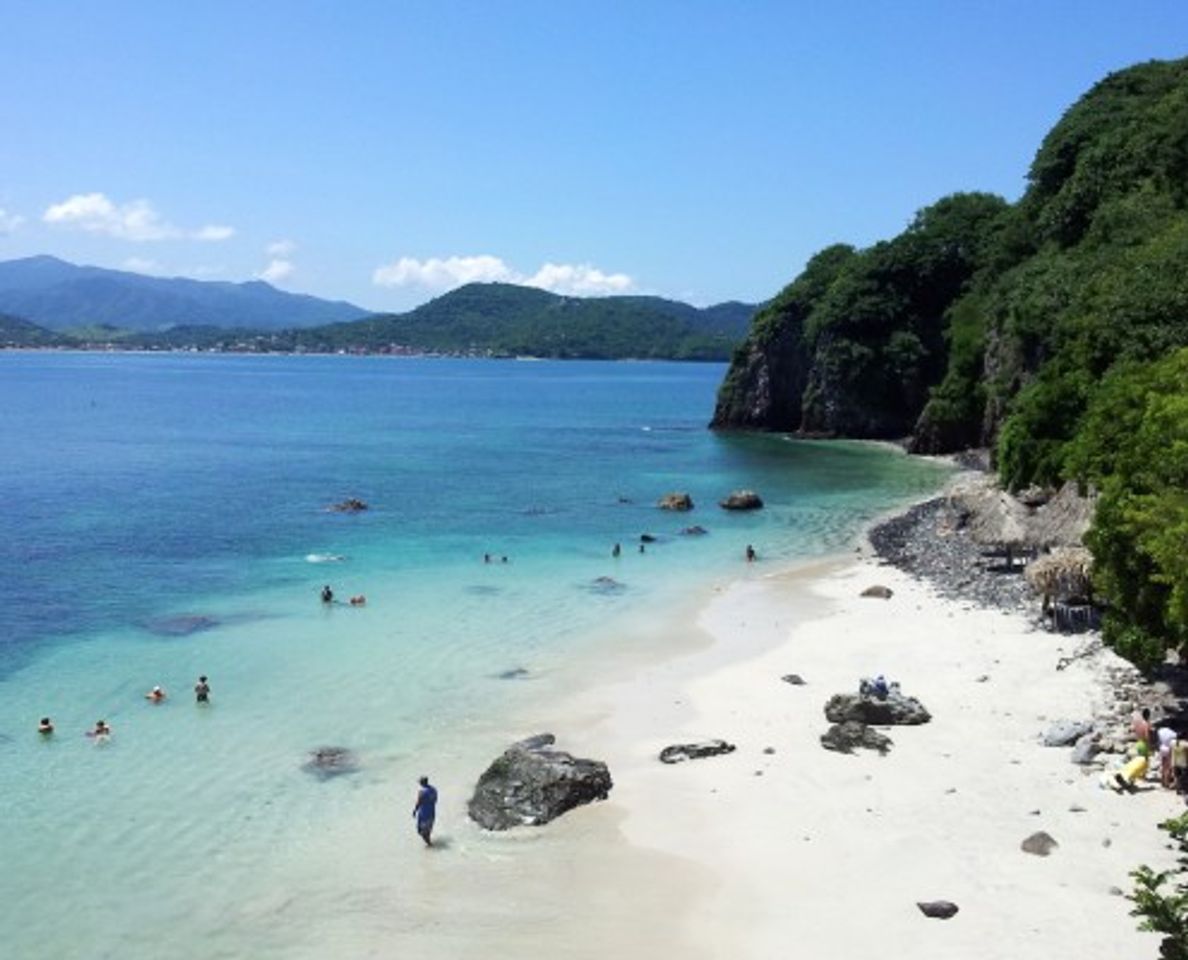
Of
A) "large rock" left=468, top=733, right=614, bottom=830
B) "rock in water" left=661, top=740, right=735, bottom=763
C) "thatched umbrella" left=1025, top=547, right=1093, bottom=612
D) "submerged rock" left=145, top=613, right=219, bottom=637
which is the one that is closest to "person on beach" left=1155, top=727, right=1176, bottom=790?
"rock in water" left=661, top=740, right=735, bottom=763

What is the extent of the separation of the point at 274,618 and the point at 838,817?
24.2m

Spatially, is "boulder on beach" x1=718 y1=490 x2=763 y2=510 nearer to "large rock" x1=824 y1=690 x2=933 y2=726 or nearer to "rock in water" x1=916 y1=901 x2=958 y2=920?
"large rock" x1=824 y1=690 x2=933 y2=726

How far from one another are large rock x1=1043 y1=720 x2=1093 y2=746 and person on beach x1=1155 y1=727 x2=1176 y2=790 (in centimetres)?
281

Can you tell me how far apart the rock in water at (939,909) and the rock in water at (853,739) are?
7099 mm

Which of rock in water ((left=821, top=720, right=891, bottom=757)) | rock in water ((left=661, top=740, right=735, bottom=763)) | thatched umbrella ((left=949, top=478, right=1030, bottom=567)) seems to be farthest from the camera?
thatched umbrella ((left=949, top=478, right=1030, bottom=567))

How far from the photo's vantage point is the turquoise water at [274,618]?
2139 centimetres

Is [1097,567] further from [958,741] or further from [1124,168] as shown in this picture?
[1124,168]

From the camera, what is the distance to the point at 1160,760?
22.0 meters

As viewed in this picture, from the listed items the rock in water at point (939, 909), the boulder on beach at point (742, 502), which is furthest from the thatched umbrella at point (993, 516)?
the rock in water at point (939, 909)

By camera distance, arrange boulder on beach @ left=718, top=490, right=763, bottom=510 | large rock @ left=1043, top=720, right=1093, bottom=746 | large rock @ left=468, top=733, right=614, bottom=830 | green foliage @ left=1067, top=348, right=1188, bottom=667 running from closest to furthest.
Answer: green foliage @ left=1067, top=348, right=1188, bottom=667 < large rock @ left=468, top=733, right=614, bottom=830 < large rock @ left=1043, top=720, right=1093, bottom=746 < boulder on beach @ left=718, top=490, right=763, bottom=510

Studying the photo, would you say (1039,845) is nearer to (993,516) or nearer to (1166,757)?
(1166,757)

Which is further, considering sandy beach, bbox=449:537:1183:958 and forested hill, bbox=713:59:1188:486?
forested hill, bbox=713:59:1188:486

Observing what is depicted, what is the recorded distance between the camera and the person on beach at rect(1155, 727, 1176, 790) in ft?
70.9

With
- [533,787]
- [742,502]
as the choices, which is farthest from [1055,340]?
[533,787]
